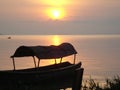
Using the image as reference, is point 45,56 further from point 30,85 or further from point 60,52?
point 30,85

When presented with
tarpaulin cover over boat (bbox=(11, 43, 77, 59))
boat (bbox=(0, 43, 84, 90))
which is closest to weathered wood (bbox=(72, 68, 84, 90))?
boat (bbox=(0, 43, 84, 90))

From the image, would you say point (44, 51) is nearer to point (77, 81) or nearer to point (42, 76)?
point (42, 76)

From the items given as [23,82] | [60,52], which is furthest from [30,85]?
[60,52]

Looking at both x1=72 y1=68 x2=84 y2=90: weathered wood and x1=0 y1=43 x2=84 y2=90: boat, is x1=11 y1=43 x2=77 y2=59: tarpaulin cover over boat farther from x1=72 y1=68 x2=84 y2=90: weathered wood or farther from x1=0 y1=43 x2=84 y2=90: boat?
x1=72 y1=68 x2=84 y2=90: weathered wood

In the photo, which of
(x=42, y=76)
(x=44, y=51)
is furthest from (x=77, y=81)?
(x=44, y=51)

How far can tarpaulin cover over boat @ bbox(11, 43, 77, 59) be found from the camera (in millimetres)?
15837

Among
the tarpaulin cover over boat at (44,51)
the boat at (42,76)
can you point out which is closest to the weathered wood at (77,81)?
the boat at (42,76)

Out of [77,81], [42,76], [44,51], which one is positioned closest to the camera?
[77,81]

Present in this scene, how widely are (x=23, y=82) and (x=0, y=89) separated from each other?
92 cm

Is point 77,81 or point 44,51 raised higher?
point 44,51

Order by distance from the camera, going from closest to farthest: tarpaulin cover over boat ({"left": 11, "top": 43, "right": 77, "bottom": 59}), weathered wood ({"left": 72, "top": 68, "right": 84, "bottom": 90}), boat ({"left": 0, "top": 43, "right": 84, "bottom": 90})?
weathered wood ({"left": 72, "top": 68, "right": 84, "bottom": 90}) → boat ({"left": 0, "top": 43, "right": 84, "bottom": 90}) → tarpaulin cover over boat ({"left": 11, "top": 43, "right": 77, "bottom": 59})

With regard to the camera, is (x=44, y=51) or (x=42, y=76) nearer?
(x=42, y=76)

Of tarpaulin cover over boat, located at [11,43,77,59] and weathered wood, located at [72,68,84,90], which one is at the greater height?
tarpaulin cover over boat, located at [11,43,77,59]

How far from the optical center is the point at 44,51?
53.2ft
